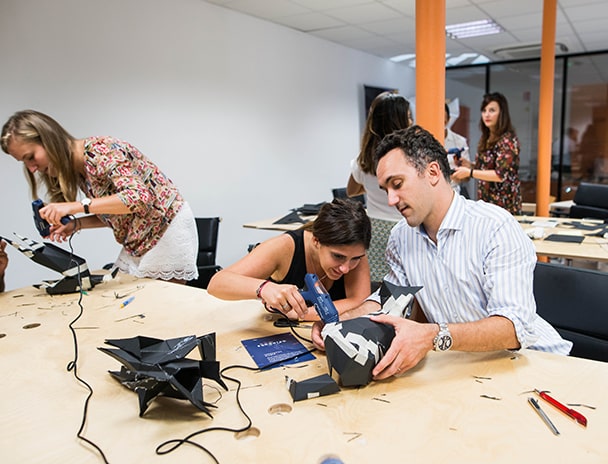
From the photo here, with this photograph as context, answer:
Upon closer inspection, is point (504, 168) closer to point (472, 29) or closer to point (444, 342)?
point (444, 342)

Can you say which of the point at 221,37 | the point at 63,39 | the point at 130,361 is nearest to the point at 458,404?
the point at 130,361

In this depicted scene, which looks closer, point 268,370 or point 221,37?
point 268,370

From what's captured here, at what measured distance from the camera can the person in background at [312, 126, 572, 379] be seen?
118 cm

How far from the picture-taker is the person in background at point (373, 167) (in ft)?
7.34

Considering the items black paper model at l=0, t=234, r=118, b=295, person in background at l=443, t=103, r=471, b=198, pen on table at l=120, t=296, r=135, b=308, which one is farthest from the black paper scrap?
black paper model at l=0, t=234, r=118, b=295

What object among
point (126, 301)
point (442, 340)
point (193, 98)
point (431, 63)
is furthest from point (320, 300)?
point (193, 98)

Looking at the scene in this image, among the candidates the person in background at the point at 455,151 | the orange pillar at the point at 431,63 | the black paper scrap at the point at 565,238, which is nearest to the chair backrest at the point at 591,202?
the person in background at the point at 455,151

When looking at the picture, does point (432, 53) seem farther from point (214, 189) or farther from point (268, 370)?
point (214, 189)

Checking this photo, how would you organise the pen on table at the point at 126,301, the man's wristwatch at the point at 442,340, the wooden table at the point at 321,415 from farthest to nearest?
the pen on table at the point at 126,301 < the man's wristwatch at the point at 442,340 < the wooden table at the point at 321,415

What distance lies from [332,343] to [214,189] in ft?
12.0

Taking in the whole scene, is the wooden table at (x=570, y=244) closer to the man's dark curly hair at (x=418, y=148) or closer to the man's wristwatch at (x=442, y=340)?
the man's dark curly hair at (x=418, y=148)

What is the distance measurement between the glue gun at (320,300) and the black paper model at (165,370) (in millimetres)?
291

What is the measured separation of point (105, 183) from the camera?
1.99 meters

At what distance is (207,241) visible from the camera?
3.42m
